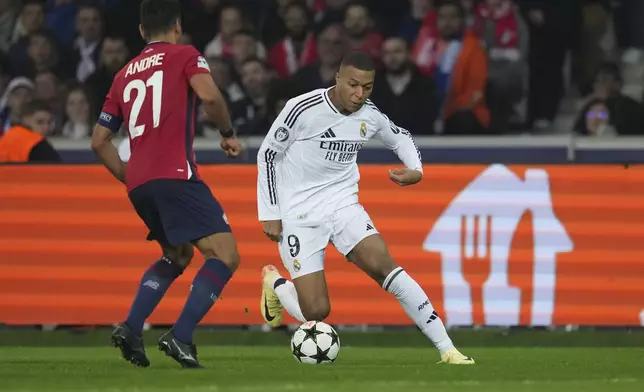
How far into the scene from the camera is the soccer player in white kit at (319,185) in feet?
31.9

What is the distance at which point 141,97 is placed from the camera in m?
8.71

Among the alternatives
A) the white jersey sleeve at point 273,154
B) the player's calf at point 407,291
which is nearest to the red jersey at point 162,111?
the white jersey sleeve at point 273,154

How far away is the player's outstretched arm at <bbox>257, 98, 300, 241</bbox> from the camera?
9734 mm

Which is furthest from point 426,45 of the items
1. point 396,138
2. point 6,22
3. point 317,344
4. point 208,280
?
point 208,280

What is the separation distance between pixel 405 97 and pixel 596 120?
1.82 m

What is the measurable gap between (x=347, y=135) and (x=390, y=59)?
5.19 metres

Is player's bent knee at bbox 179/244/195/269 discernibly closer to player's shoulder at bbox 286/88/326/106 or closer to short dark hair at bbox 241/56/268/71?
player's shoulder at bbox 286/88/326/106

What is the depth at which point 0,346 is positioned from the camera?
12133mm

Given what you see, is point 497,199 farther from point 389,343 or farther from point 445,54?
point 445,54

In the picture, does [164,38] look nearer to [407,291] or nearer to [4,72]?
[407,291]

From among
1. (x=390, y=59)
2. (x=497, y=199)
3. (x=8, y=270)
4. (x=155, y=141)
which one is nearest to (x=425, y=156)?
(x=497, y=199)

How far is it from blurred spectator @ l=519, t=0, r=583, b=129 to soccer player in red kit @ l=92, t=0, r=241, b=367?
7498mm

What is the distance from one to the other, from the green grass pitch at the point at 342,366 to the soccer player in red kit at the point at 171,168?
11.0 inches

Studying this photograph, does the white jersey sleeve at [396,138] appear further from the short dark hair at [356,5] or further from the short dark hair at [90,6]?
the short dark hair at [90,6]
